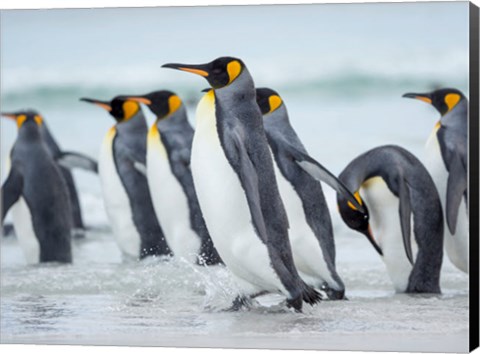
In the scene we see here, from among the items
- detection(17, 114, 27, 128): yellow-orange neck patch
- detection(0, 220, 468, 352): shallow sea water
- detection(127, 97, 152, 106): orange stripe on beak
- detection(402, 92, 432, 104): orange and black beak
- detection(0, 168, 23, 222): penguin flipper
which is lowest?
detection(0, 220, 468, 352): shallow sea water

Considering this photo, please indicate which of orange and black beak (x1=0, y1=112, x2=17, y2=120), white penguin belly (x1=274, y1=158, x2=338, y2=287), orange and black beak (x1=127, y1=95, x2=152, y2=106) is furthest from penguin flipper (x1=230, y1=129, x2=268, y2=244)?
orange and black beak (x1=0, y1=112, x2=17, y2=120)

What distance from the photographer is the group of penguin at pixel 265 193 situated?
5.71 m

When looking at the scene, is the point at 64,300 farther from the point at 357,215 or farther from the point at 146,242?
the point at 357,215

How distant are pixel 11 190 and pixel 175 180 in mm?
776

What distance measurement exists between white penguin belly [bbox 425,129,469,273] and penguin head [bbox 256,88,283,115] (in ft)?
2.16

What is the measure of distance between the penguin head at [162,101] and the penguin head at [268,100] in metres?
0.38

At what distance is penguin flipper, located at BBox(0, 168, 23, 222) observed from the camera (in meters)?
6.31

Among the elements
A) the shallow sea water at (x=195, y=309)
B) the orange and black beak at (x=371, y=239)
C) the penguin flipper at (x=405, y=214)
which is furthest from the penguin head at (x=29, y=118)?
the penguin flipper at (x=405, y=214)

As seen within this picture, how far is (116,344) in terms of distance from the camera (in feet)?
19.5

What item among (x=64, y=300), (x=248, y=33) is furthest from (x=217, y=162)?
(x=64, y=300)

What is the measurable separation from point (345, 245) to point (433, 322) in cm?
50

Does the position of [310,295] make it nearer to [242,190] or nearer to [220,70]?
[242,190]

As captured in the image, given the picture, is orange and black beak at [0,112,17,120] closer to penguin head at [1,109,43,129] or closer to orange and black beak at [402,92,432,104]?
penguin head at [1,109,43,129]

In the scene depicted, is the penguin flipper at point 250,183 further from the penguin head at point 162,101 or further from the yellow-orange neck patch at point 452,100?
the yellow-orange neck patch at point 452,100
